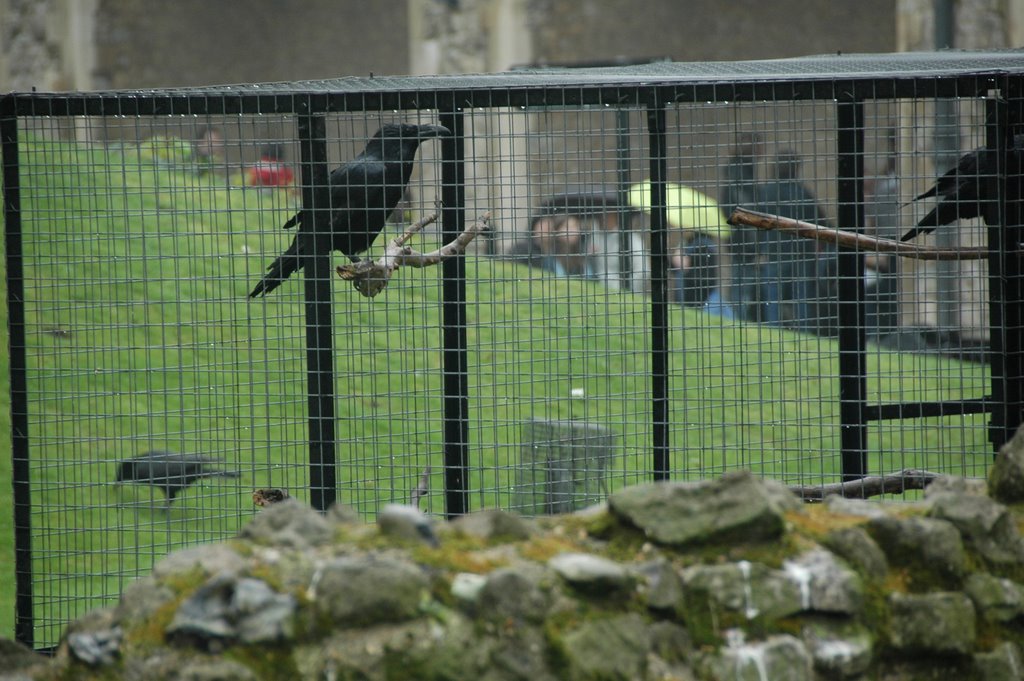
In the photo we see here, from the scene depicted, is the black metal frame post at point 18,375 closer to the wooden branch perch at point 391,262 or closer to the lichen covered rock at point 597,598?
the wooden branch perch at point 391,262

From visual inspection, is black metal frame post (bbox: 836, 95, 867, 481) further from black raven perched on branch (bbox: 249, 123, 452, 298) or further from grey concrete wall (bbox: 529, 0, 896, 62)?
grey concrete wall (bbox: 529, 0, 896, 62)

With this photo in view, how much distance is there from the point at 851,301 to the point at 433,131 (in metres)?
1.42

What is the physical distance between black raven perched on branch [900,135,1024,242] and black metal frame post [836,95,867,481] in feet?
0.72

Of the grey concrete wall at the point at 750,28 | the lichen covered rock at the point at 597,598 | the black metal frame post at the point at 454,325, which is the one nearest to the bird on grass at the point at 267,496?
the black metal frame post at the point at 454,325

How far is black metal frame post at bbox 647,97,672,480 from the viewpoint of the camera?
3838 millimetres

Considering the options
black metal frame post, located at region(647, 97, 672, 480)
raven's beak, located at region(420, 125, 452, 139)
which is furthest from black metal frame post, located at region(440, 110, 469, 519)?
black metal frame post, located at region(647, 97, 672, 480)

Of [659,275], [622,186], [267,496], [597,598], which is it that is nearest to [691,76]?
[622,186]

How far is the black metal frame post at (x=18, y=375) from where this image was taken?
3.93 meters

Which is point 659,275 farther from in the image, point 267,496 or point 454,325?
point 267,496

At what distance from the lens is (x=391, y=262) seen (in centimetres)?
400

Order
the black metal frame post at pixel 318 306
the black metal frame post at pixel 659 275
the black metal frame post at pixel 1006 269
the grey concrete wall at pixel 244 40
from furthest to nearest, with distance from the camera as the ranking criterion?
the grey concrete wall at pixel 244 40 < the black metal frame post at pixel 318 306 < the black metal frame post at pixel 659 275 < the black metal frame post at pixel 1006 269

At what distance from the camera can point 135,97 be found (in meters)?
3.91

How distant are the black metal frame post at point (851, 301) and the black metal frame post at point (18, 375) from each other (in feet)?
8.13

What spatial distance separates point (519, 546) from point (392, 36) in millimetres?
21751
